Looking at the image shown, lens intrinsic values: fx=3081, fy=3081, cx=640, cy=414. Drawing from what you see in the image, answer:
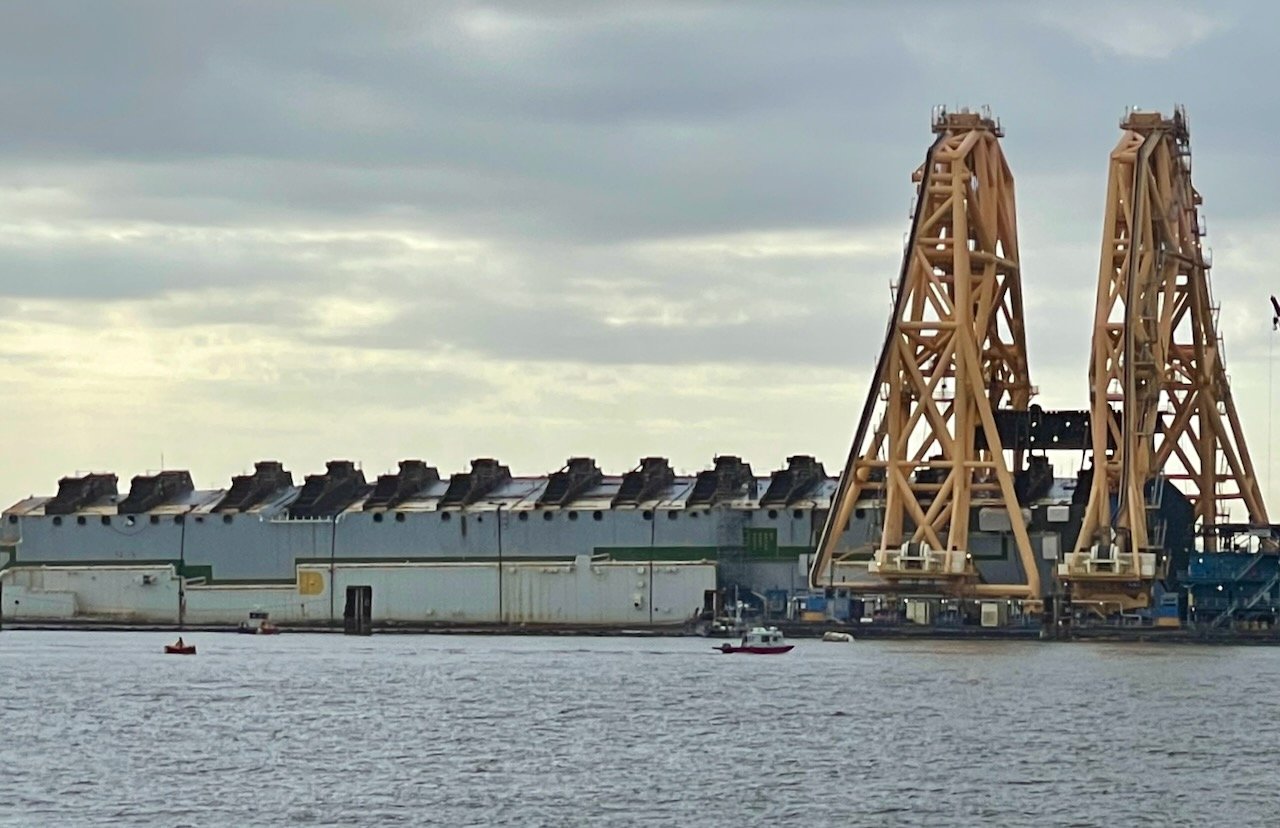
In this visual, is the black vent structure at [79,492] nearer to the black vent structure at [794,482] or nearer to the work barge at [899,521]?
the work barge at [899,521]

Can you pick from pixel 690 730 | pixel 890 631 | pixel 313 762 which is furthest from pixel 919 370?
pixel 313 762

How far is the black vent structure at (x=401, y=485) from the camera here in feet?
480

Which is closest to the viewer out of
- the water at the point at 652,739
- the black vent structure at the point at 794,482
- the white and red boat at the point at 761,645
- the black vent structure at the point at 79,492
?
the water at the point at 652,739

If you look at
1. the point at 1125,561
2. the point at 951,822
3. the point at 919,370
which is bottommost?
the point at 951,822

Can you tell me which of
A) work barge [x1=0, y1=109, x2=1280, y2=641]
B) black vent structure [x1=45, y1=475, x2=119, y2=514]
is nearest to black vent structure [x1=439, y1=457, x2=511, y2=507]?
work barge [x1=0, y1=109, x2=1280, y2=641]

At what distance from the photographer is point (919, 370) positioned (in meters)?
130

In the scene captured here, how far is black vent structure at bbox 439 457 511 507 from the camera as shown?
14500 cm

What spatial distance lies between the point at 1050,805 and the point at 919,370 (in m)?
65.4

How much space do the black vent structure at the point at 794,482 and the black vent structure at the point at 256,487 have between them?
26217mm

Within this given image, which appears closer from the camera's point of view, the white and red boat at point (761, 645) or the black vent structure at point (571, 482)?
the white and red boat at point (761, 645)

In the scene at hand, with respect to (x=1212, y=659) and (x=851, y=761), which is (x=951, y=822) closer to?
(x=851, y=761)

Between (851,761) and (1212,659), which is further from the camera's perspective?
(1212,659)

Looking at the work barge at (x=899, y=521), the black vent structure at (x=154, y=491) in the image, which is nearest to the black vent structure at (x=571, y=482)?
the work barge at (x=899, y=521)

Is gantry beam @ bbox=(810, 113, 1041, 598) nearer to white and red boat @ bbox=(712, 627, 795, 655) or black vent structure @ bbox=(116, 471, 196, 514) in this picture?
white and red boat @ bbox=(712, 627, 795, 655)
